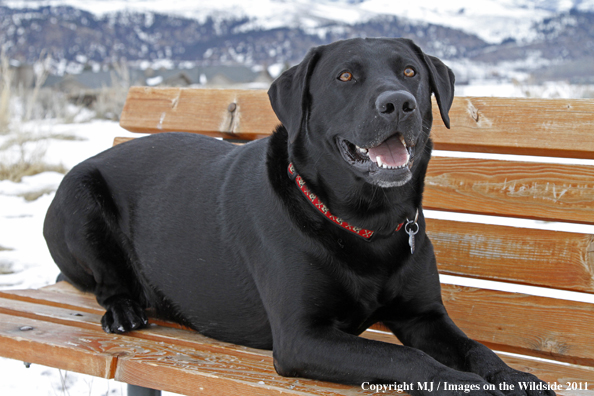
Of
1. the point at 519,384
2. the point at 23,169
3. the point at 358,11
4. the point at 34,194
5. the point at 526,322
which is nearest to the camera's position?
the point at 519,384

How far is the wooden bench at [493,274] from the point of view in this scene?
196 cm

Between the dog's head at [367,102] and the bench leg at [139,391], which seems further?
the bench leg at [139,391]

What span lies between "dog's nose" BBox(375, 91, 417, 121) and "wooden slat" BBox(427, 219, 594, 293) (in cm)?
86

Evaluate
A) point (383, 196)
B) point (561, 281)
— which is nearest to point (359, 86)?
point (383, 196)

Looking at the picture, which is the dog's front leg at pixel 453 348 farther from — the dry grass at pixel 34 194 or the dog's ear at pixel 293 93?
Result: the dry grass at pixel 34 194

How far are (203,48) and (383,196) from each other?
5037cm

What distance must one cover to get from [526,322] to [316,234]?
1004 millimetres

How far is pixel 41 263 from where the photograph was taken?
3941mm

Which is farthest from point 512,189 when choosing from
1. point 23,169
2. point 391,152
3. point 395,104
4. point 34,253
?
point 23,169

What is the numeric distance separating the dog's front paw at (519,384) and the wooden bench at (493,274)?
284 millimetres

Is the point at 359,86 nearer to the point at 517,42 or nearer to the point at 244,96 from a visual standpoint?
the point at 244,96

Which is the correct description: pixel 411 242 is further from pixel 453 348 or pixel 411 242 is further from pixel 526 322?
pixel 526 322

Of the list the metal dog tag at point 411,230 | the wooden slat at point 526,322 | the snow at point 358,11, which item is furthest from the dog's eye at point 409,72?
the snow at point 358,11

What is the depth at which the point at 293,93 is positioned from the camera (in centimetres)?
207
